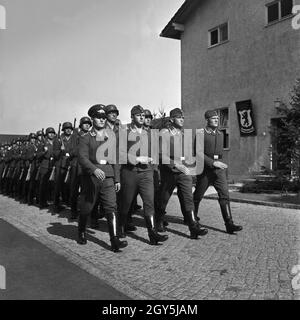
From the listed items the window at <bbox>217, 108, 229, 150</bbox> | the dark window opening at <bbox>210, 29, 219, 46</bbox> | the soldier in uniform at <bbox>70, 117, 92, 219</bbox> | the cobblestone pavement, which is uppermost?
the dark window opening at <bbox>210, 29, 219, 46</bbox>

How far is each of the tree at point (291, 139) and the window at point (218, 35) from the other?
695 cm

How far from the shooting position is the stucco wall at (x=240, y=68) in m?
14.6

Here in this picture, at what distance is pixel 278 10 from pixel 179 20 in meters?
5.56

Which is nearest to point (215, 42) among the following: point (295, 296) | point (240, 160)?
point (240, 160)

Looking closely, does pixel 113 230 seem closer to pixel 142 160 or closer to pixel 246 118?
pixel 142 160

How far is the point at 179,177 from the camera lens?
678cm

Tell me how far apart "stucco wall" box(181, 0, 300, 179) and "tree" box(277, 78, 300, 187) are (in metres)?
3.04

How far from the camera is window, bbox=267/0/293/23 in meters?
14.5

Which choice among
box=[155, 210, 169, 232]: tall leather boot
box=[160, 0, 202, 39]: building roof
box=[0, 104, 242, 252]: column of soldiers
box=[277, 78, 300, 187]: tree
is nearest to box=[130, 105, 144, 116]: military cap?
box=[0, 104, 242, 252]: column of soldiers

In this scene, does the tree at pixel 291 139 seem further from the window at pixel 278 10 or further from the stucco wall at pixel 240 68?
the window at pixel 278 10

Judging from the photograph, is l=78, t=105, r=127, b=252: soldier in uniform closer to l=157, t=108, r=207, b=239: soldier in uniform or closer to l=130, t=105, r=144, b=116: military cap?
l=130, t=105, r=144, b=116: military cap

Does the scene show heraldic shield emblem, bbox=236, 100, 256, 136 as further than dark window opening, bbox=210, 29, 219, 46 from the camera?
No

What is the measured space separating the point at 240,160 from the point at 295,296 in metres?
12.5

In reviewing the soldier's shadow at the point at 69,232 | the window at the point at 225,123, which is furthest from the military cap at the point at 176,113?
the window at the point at 225,123
